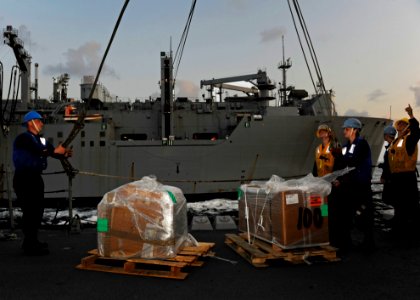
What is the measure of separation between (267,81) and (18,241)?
60.5 feet

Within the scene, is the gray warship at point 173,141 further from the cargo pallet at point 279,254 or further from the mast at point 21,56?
the cargo pallet at point 279,254

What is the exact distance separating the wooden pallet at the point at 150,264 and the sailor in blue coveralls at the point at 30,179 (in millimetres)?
992

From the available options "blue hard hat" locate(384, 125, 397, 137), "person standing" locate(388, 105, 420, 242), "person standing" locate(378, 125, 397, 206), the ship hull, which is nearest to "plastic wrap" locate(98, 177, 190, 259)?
"person standing" locate(388, 105, 420, 242)

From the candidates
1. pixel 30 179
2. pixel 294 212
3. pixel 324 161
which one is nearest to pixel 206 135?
pixel 324 161

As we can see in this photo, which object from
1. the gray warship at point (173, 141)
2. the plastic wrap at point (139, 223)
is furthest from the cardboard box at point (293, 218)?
the gray warship at point (173, 141)

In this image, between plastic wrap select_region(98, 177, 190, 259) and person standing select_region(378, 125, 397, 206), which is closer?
plastic wrap select_region(98, 177, 190, 259)

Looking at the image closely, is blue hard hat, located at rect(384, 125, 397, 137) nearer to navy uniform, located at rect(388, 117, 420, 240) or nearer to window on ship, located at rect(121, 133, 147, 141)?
navy uniform, located at rect(388, 117, 420, 240)

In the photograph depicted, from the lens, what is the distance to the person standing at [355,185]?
445 cm

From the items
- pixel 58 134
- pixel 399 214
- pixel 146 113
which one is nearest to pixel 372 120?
pixel 146 113

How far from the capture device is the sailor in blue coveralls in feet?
14.2

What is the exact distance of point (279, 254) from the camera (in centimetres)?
379

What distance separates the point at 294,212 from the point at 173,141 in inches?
518

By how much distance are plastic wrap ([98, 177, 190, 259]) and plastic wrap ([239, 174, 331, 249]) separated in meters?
1.10

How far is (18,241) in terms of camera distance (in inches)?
207
